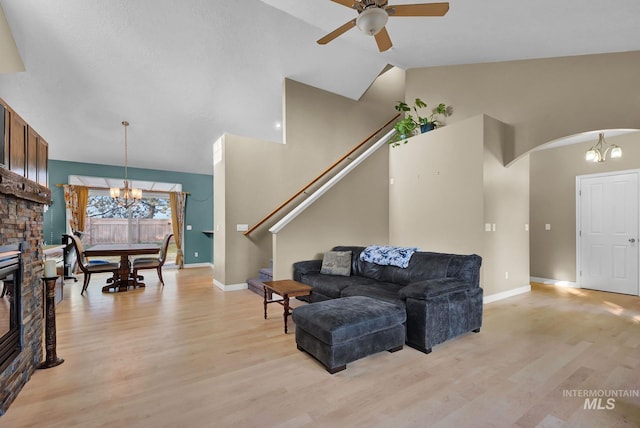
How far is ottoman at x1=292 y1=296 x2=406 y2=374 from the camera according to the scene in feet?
7.75

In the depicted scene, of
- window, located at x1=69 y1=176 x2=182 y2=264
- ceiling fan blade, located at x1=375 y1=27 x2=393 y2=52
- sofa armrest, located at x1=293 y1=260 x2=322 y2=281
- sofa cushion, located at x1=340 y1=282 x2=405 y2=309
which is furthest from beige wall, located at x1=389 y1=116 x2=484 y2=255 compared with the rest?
window, located at x1=69 y1=176 x2=182 y2=264

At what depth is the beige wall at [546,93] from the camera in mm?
3574

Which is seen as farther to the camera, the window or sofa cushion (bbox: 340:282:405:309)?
the window

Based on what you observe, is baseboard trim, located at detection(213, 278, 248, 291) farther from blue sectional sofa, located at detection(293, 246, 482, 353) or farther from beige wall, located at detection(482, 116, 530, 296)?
beige wall, located at detection(482, 116, 530, 296)

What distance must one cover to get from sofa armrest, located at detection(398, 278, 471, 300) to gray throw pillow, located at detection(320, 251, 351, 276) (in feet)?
4.76

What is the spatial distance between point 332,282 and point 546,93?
4.04 metres

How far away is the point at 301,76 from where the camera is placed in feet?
19.2

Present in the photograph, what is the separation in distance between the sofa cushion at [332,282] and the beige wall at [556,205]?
13.5ft

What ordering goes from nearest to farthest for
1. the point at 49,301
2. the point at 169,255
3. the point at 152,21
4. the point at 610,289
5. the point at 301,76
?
the point at 49,301, the point at 152,21, the point at 610,289, the point at 301,76, the point at 169,255

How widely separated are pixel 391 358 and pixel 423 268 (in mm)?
1272

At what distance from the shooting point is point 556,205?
5.70m

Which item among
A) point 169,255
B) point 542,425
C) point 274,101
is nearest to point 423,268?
point 542,425

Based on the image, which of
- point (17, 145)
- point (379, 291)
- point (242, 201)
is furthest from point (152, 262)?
point (379, 291)

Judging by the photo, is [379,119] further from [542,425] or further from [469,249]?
[542,425]
